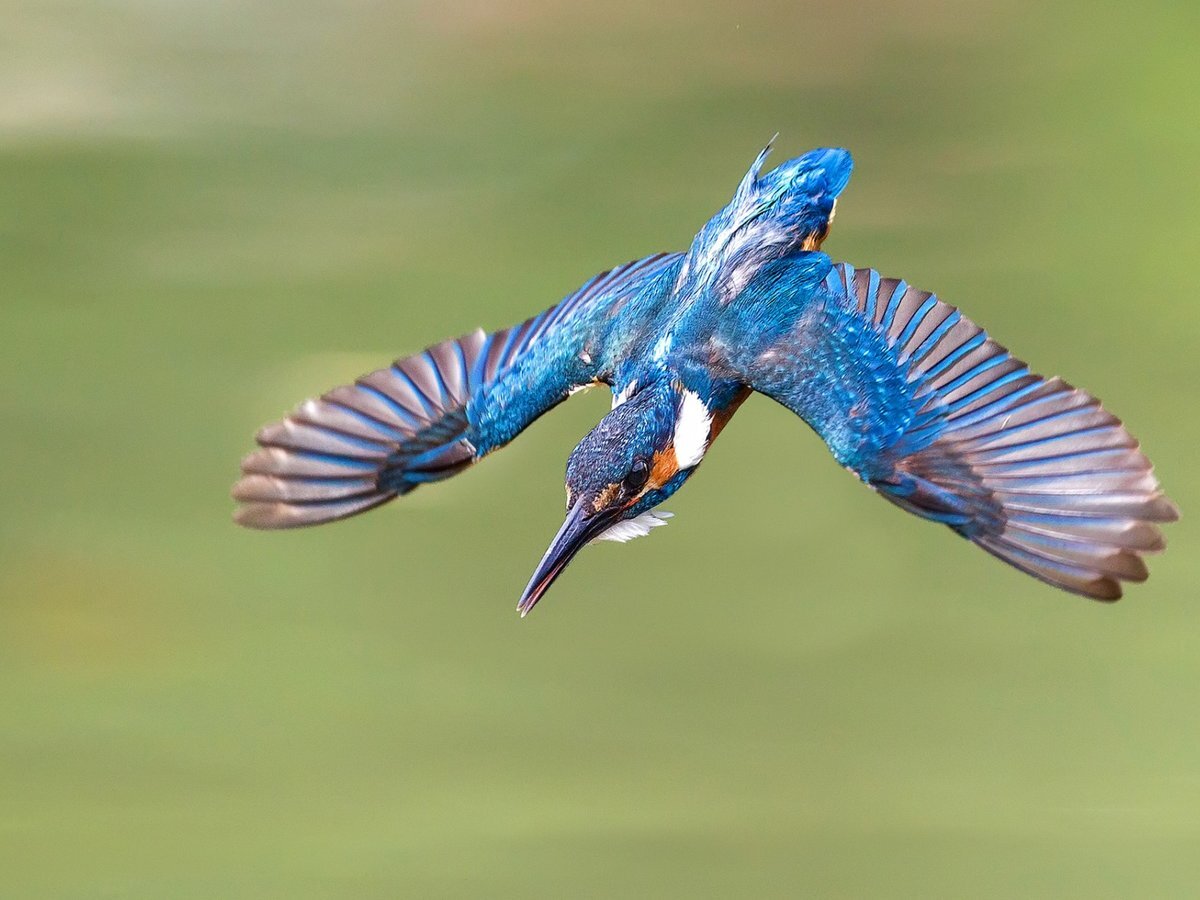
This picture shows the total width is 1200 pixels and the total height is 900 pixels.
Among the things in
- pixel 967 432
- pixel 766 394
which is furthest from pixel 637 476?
pixel 967 432

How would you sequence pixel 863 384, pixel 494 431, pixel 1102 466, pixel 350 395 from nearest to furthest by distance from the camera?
pixel 1102 466 → pixel 863 384 → pixel 494 431 → pixel 350 395

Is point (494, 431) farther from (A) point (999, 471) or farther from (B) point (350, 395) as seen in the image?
(A) point (999, 471)

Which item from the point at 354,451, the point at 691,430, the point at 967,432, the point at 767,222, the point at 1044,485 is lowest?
the point at 1044,485

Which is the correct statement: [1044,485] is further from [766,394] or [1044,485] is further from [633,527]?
[633,527]

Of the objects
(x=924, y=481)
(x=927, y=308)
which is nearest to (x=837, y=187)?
(x=927, y=308)

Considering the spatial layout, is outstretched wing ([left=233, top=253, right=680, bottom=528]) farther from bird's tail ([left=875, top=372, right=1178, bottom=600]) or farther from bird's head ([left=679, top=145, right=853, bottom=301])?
bird's tail ([left=875, top=372, right=1178, bottom=600])

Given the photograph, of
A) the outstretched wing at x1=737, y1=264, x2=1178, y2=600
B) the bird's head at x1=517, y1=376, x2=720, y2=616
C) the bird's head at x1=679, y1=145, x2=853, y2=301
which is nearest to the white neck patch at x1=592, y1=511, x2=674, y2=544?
the bird's head at x1=517, y1=376, x2=720, y2=616

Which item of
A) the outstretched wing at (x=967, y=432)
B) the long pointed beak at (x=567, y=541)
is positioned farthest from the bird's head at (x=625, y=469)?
the outstretched wing at (x=967, y=432)

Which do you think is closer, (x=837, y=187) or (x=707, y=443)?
(x=707, y=443)
